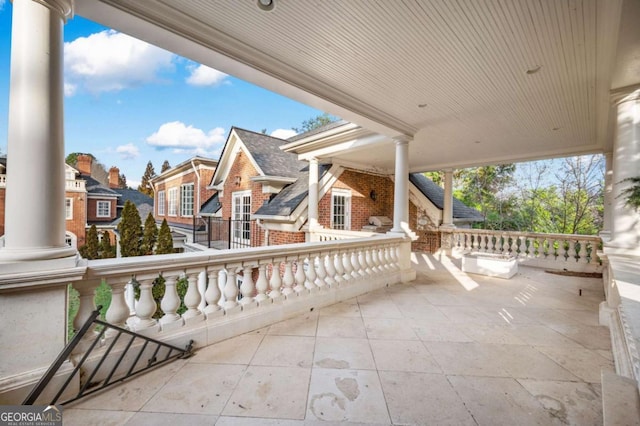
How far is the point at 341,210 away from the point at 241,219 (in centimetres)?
400

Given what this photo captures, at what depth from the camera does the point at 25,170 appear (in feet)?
5.43

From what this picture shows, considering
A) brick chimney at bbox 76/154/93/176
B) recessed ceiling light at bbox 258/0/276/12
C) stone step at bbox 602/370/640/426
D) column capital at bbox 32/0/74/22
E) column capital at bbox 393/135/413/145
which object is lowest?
stone step at bbox 602/370/640/426

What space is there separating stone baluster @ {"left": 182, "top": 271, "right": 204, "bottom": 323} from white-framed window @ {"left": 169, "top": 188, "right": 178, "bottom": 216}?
1543 centimetres

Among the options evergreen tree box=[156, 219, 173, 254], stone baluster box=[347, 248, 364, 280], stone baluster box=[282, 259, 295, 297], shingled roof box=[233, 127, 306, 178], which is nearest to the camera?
stone baluster box=[282, 259, 295, 297]

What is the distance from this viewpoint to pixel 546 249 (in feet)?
22.3

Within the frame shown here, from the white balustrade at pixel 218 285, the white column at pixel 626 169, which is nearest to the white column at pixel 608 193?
the white column at pixel 626 169

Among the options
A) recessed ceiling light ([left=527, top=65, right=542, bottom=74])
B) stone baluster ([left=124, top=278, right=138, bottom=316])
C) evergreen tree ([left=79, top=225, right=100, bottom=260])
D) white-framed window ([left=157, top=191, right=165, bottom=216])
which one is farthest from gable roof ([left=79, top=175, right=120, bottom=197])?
recessed ceiling light ([left=527, top=65, right=542, bottom=74])

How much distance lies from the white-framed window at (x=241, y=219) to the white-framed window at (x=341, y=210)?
3199 mm

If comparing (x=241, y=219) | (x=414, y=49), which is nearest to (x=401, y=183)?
(x=414, y=49)

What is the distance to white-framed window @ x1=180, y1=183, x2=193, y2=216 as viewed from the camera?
1484cm

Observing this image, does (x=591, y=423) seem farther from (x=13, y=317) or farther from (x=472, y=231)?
(x=472, y=231)

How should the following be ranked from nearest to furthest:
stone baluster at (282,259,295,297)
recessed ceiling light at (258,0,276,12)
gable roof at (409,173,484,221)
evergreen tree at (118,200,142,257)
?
recessed ceiling light at (258,0,276,12) < stone baluster at (282,259,295,297) < gable roof at (409,173,484,221) < evergreen tree at (118,200,142,257)

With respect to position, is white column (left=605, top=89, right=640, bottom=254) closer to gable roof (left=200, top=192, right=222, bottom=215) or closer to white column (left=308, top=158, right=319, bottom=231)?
white column (left=308, top=158, right=319, bottom=231)

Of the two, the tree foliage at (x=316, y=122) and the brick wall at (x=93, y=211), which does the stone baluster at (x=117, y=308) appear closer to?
the brick wall at (x=93, y=211)
